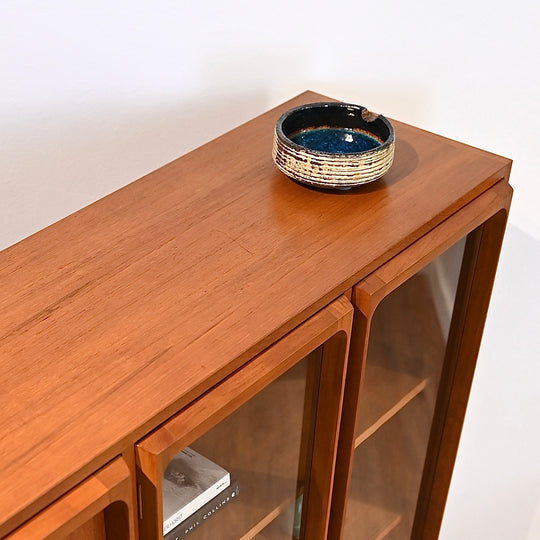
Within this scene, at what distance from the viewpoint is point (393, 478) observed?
1.40 metres

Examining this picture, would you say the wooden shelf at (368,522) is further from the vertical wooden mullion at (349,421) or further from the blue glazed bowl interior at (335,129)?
the blue glazed bowl interior at (335,129)

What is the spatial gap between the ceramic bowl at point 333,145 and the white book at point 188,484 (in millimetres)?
378

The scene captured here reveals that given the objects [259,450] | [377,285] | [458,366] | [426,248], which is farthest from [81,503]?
[458,366]

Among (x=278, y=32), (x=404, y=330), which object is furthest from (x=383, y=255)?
(x=278, y=32)

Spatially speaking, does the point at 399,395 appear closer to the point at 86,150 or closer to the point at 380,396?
the point at 380,396

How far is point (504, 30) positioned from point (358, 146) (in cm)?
45

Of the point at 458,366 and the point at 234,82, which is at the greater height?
the point at 234,82

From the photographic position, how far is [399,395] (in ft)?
4.25

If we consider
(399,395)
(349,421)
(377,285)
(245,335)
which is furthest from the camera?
(399,395)

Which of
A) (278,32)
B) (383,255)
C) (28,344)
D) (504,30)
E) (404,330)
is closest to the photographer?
(28,344)

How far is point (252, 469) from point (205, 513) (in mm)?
81

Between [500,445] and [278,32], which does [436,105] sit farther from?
[500,445]

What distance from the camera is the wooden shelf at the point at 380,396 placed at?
1198mm

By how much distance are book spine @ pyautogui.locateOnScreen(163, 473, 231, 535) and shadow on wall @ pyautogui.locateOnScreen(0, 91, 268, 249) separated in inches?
17.0
